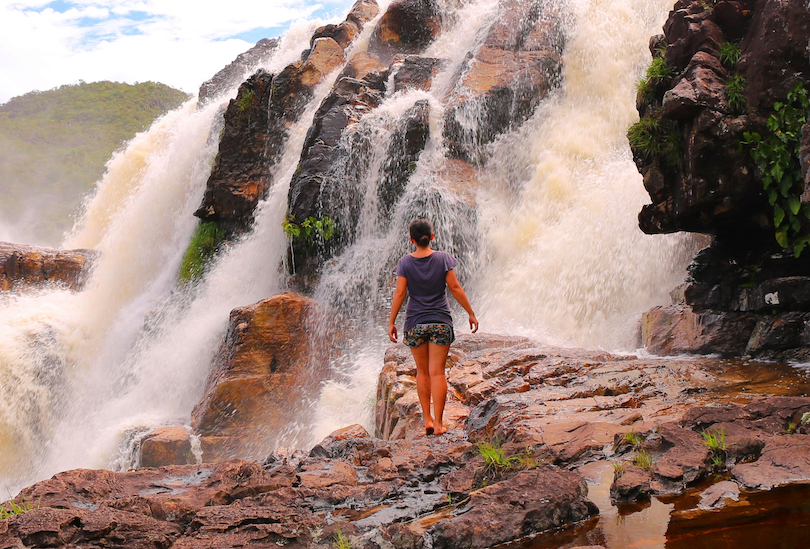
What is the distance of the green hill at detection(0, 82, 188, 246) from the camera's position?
4144 cm

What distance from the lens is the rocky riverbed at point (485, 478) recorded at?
137 inches

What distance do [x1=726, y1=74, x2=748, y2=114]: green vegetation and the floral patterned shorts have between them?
424cm

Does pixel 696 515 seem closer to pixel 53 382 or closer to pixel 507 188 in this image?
pixel 507 188

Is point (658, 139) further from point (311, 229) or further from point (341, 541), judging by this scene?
point (311, 229)

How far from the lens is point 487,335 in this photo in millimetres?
9320

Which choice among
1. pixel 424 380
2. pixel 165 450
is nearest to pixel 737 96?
pixel 424 380

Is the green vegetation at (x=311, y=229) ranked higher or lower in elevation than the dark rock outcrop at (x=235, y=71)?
lower

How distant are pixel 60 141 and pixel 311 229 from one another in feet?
144

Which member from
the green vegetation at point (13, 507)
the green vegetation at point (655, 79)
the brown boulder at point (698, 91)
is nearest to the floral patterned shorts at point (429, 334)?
the green vegetation at point (13, 507)

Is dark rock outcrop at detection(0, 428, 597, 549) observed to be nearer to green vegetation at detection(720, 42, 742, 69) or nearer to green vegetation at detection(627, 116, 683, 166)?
green vegetation at detection(627, 116, 683, 166)

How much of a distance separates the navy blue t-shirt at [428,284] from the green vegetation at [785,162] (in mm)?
3799

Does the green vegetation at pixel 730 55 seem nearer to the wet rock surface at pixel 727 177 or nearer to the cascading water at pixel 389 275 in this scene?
the wet rock surface at pixel 727 177

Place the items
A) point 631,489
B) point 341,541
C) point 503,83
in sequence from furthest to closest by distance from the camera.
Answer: point 503,83 < point 631,489 < point 341,541

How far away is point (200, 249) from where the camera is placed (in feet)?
57.2
